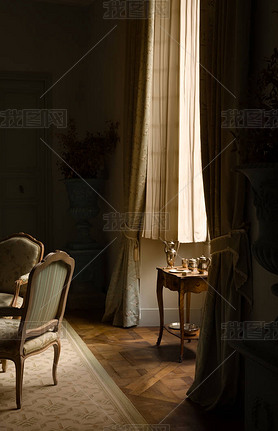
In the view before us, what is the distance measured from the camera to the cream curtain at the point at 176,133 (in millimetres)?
4473

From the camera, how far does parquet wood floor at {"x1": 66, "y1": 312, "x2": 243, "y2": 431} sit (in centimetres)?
297

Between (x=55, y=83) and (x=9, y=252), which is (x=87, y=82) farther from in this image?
(x=9, y=252)

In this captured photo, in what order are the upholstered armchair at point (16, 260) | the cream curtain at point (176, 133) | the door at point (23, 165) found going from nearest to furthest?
the upholstered armchair at point (16, 260)
the cream curtain at point (176, 133)
the door at point (23, 165)

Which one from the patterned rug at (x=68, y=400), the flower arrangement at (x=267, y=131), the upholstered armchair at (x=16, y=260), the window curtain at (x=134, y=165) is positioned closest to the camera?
the flower arrangement at (x=267, y=131)

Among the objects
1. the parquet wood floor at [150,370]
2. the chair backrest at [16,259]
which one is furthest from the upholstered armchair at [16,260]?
the parquet wood floor at [150,370]

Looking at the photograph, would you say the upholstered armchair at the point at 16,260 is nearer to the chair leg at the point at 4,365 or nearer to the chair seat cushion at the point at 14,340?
the chair leg at the point at 4,365

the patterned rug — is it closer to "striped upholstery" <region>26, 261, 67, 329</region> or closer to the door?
"striped upholstery" <region>26, 261, 67, 329</region>

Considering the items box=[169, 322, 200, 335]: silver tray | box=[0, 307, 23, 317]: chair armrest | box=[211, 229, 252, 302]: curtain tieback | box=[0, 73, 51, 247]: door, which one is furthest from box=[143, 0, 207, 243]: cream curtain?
box=[0, 73, 51, 247]: door

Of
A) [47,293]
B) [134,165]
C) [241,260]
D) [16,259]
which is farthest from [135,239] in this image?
[241,260]

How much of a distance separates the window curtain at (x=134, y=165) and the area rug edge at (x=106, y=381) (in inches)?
22.9

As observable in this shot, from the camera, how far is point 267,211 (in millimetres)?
1832

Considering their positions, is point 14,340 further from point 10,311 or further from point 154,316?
point 154,316

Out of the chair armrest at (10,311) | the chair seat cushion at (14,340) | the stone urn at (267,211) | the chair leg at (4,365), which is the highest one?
the stone urn at (267,211)

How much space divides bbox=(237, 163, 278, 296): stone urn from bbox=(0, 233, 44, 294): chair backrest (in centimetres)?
276
